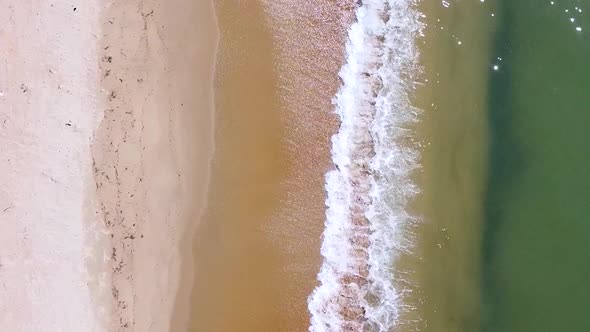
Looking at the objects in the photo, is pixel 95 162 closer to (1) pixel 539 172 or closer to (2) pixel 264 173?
(2) pixel 264 173

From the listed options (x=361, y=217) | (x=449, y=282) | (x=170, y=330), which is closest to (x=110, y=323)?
(x=170, y=330)

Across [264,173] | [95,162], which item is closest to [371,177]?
[264,173]

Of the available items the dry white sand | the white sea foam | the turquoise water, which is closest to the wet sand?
the white sea foam

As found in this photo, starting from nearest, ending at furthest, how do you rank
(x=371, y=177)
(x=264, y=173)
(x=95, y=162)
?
1. (x=95, y=162)
2. (x=264, y=173)
3. (x=371, y=177)

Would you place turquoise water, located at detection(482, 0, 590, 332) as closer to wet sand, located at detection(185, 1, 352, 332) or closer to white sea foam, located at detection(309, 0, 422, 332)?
white sea foam, located at detection(309, 0, 422, 332)

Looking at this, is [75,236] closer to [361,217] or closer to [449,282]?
[361,217]

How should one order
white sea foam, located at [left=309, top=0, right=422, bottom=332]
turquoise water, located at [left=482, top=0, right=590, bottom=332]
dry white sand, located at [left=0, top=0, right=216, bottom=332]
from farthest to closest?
1. turquoise water, located at [left=482, top=0, right=590, bottom=332]
2. white sea foam, located at [left=309, top=0, right=422, bottom=332]
3. dry white sand, located at [left=0, top=0, right=216, bottom=332]
